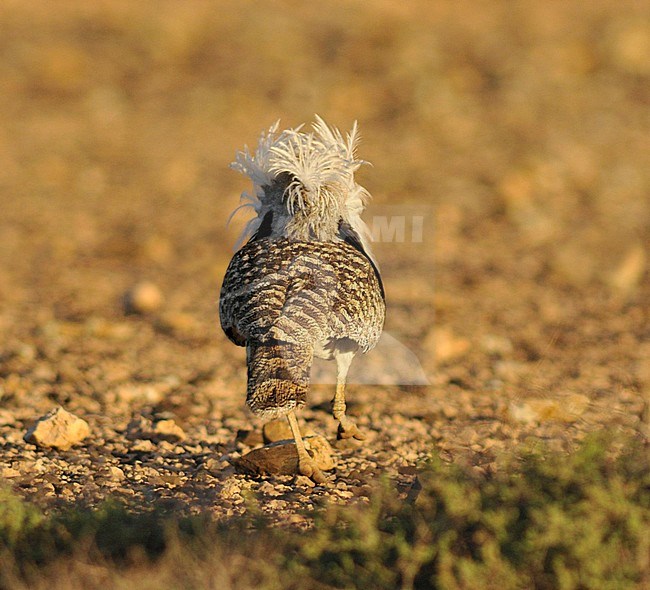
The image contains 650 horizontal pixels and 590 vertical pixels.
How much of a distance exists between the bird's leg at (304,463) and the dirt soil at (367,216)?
105 millimetres

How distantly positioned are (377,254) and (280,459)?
5545 millimetres

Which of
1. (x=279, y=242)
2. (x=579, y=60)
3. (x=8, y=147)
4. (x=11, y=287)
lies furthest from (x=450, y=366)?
(x=579, y=60)

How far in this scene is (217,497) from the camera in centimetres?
475

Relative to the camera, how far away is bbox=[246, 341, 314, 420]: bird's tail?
4.45m

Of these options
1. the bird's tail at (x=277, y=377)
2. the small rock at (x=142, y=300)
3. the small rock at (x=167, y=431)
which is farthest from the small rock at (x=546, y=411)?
the small rock at (x=142, y=300)

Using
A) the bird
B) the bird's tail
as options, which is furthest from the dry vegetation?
the bird

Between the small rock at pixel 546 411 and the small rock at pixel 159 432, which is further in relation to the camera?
the small rock at pixel 546 411

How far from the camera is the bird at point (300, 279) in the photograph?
464cm

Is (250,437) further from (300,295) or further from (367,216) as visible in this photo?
(367,216)

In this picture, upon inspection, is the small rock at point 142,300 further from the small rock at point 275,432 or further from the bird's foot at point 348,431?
the bird's foot at point 348,431

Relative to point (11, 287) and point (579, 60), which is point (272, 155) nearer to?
point (11, 287)

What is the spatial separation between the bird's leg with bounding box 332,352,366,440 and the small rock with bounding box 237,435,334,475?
256 mm

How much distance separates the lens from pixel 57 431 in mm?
5523

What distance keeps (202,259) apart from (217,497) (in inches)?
238
